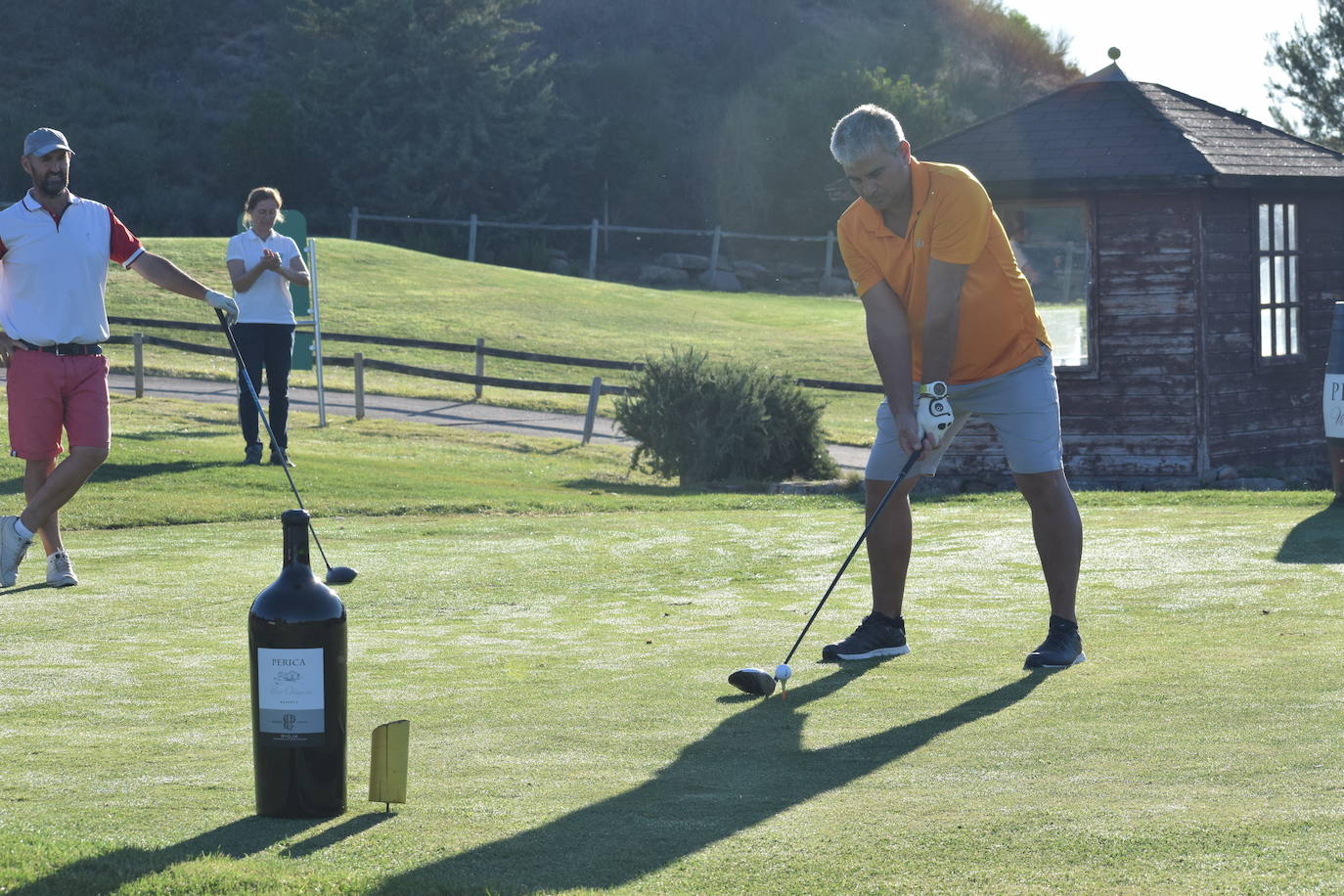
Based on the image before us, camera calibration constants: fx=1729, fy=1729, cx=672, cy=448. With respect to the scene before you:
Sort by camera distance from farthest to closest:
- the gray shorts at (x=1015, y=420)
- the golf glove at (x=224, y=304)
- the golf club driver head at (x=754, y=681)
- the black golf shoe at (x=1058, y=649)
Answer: the golf glove at (x=224, y=304) < the gray shorts at (x=1015, y=420) < the black golf shoe at (x=1058, y=649) < the golf club driver head at (x=754, y=681)

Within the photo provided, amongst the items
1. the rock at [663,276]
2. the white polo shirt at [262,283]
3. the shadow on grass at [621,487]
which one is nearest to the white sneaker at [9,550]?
the white polo shirt at [262,283]

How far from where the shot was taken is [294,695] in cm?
396

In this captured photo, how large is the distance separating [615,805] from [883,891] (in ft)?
2.97

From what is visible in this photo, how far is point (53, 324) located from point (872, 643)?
441 centimetres

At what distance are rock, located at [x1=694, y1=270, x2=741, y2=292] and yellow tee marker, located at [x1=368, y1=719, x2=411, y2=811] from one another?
5437 centimetres

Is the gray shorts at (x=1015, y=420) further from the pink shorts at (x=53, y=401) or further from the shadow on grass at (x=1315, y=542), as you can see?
the pink shorts at (x=53, y=401)

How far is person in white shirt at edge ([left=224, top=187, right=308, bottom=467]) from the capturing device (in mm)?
14391

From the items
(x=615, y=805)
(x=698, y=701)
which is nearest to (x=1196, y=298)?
(x=698, y=701)

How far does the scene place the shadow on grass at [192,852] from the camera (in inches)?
137

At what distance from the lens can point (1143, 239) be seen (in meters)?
16.9

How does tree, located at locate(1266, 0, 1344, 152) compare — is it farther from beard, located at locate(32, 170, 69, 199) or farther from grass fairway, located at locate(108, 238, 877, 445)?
beard, located at locate(32, 170, 69, 199)

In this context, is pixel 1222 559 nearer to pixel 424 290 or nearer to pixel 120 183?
pixel 424 290

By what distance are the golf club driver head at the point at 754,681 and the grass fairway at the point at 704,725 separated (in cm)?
5

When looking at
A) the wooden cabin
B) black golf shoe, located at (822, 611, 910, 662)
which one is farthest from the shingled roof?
black golf shoe, located at (822, 611, 910, 662)
